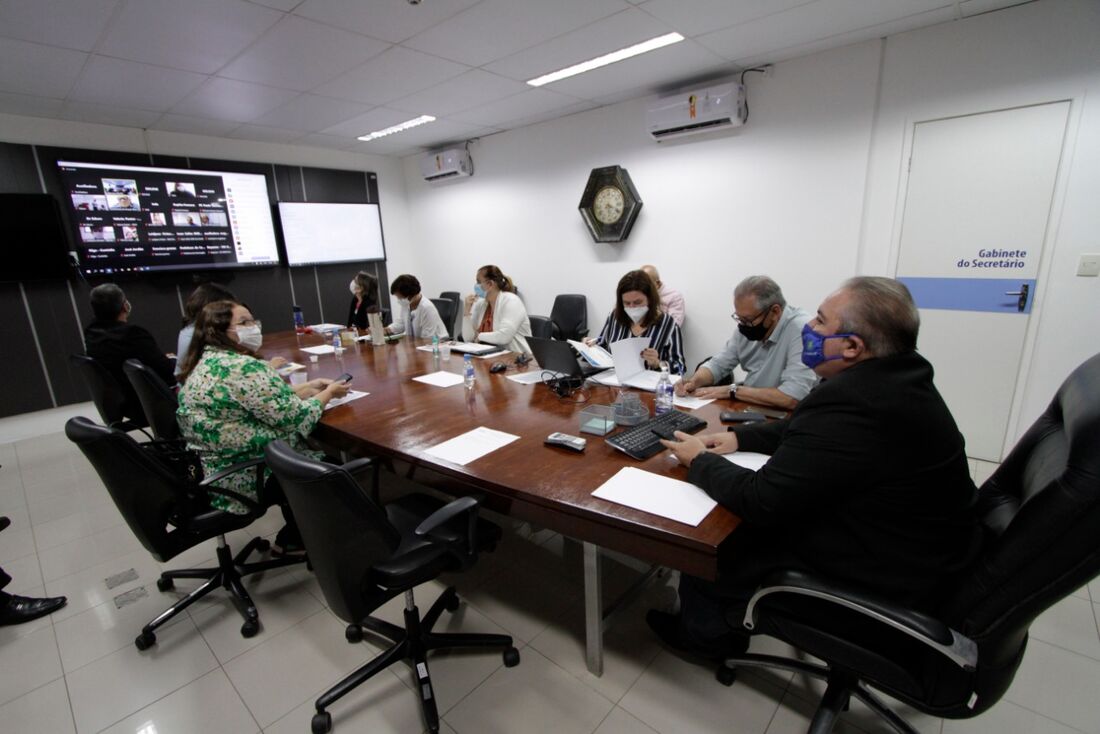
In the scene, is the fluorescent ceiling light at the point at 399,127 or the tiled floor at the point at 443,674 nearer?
the tiled floor at the point at 443,674

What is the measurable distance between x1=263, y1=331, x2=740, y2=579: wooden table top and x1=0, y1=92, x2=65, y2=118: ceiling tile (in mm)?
3211

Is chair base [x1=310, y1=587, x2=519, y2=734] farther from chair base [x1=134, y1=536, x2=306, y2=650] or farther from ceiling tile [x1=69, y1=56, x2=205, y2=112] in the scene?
ceiling tile [x1=69, y1=56, x2=205, y2=112]

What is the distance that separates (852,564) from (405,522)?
1390 millimetres

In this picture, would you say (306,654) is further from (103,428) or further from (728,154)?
(728,154)

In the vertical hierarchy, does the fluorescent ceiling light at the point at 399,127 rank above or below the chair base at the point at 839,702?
above

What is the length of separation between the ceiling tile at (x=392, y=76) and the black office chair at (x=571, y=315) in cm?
237

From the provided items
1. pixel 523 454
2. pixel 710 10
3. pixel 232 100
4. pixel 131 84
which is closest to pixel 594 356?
pixel 523 454

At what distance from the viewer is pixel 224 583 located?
2.12 m

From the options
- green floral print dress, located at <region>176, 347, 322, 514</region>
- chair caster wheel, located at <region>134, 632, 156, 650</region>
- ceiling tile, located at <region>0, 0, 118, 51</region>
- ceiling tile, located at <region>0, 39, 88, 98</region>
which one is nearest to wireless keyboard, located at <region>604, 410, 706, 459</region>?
green floral print dress, located at <region>176, 347, 322, 514</region>

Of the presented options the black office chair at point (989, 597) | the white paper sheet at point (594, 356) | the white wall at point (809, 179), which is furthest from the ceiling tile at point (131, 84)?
the black office chair at point (989, 597)

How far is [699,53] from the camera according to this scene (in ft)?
10.5

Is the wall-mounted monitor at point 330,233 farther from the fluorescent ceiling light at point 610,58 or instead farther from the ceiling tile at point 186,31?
the fluorescent ceiling light at point 610,58

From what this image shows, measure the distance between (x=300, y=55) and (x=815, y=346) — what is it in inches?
134

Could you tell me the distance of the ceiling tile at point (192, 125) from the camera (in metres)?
4.21
